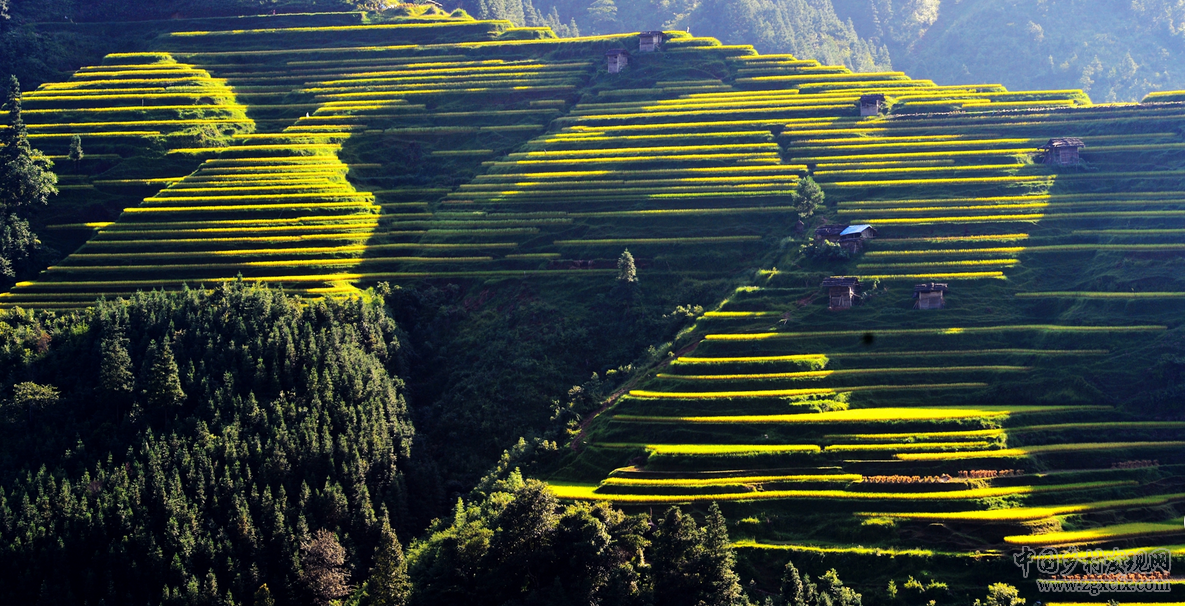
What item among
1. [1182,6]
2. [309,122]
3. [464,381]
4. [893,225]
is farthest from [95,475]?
[1182,6]

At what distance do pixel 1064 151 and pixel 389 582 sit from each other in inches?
2015

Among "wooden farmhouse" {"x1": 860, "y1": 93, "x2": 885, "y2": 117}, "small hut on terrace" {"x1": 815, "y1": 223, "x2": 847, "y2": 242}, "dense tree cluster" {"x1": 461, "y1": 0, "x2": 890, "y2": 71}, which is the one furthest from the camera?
"dense tree cluster" {"x1": 461, "y1": 0, "x2": 890, "y2": 71}

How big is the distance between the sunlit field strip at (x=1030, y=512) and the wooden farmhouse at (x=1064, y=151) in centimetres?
3063

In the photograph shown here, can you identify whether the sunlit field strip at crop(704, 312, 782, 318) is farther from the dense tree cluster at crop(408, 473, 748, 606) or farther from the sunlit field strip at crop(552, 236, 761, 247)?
the dense tree cluster at crop(408, 473, 748, 606)

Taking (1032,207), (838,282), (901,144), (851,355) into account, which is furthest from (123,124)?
(1032,207)

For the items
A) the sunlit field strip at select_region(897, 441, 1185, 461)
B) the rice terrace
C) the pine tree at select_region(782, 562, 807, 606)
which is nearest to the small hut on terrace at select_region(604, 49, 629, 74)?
the rice terrace

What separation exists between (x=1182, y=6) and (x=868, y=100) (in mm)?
90459

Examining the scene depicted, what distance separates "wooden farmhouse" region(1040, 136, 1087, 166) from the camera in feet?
208

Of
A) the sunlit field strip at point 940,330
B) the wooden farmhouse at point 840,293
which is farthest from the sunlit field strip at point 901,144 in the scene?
the sunlit field strip at point 940,330

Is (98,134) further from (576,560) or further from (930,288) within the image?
(930,288)

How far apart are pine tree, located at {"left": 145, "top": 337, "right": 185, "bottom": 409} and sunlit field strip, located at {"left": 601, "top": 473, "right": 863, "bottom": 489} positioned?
74.5 feet

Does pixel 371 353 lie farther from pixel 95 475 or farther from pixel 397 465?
pixel 95 475

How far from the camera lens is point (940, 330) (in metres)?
50.2

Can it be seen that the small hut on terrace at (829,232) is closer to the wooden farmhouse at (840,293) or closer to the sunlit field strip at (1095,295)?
the wooden farmhouse at (840,293)
